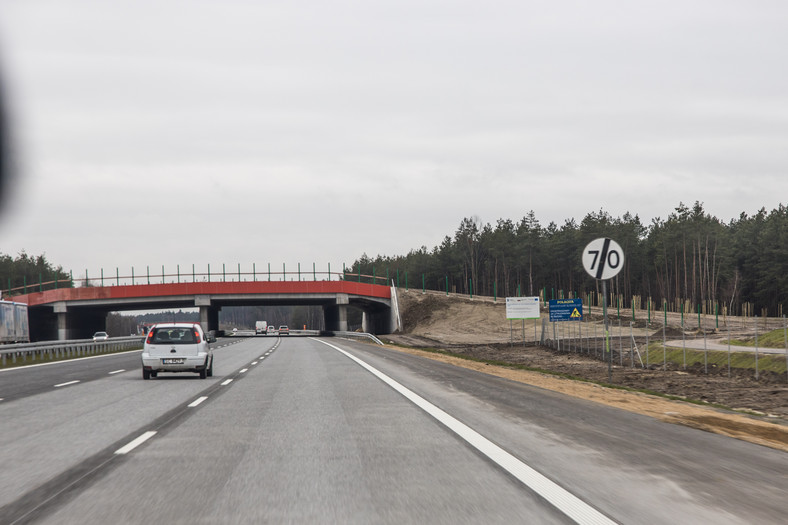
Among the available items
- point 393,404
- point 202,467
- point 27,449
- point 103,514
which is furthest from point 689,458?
point 27,449

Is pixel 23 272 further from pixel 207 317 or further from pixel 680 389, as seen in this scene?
pixel 680 389

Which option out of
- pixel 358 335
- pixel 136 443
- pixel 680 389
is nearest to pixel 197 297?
pixel 358 335

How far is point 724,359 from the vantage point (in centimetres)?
2847

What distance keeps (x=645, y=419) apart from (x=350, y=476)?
18.8 feet

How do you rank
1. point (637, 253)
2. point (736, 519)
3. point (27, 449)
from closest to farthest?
point (736, 519) < point (27, 449) < point (637, 253)

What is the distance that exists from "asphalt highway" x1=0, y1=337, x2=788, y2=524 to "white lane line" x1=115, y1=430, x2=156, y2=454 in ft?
0.08

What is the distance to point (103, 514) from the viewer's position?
5273 mm

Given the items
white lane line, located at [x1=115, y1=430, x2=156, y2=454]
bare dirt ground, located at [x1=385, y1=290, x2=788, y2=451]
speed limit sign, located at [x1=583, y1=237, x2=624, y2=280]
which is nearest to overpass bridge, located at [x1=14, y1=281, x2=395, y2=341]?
bare dirt ground, located at [x1=385, y1=290, x2=788, y2=451]

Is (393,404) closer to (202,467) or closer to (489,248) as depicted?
(202,467)

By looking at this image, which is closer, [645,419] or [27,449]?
[27,449]

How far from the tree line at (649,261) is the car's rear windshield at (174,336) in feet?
238

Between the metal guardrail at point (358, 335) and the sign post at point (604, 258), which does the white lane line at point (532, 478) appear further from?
the metal guardrail at point (358, 335)

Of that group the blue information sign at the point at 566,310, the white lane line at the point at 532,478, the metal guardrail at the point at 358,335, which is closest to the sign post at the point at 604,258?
the white lane line at the point at 532,478

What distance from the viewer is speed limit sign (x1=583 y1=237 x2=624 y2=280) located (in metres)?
15.0
